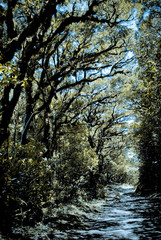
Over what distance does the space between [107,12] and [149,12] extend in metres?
2.50

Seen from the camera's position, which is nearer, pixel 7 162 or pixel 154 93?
pixel 7 162

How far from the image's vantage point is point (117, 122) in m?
19.9

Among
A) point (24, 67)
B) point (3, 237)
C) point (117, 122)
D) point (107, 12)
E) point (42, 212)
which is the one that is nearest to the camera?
point (3, 237)

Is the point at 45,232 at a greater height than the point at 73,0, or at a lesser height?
lesser

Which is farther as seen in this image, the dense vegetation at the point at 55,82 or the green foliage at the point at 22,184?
the dense vegetation at the point at 55,82

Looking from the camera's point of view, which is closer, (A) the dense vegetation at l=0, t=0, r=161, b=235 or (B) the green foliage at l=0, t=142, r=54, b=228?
(B) the green foliage at l=0, t=142, r=54, b=228

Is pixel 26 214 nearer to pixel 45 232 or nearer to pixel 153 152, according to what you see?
pixel 45 232

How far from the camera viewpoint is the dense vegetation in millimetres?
5695

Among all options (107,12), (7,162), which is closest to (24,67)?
(7,162)

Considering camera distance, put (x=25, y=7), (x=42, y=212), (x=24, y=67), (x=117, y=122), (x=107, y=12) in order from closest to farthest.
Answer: (x=24, y=67) < (x=42, y=212) < (x=25, y=7) < (x=107, y=12) < (x=117, y=122)

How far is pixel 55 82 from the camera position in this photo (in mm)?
10883

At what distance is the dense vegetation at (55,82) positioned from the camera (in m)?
5.70

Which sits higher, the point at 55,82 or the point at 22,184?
the point at 55,82

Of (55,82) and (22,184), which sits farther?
(55,82)
